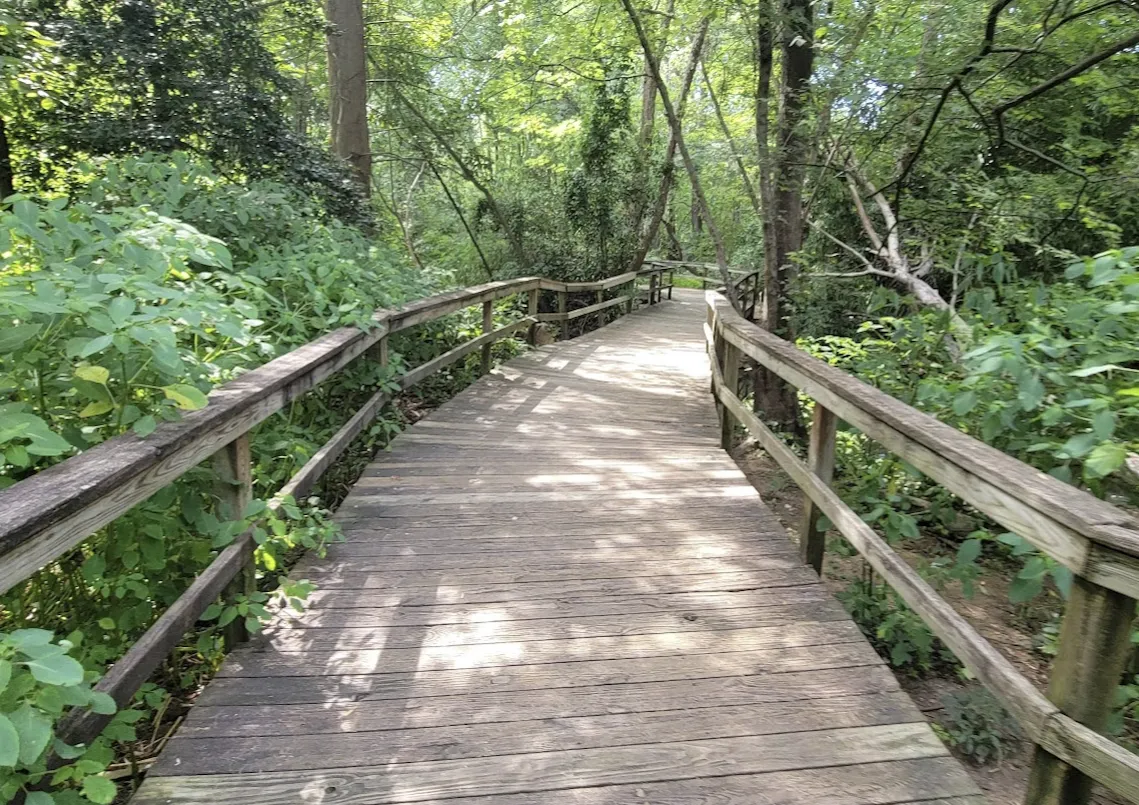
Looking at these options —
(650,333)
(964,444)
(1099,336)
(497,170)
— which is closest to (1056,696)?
(964,444)

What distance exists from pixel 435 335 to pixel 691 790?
218 inches

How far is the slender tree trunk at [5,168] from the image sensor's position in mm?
5566

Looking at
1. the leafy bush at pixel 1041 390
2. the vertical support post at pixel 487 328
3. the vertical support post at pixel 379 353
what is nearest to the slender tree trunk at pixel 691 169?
the vertical support post at pixel 487 328

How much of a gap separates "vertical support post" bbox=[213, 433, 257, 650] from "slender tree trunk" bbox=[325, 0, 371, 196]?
21.3 ft

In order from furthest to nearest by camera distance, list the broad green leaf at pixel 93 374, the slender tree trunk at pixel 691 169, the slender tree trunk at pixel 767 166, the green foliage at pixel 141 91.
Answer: the slender tree trunk at pixel 691 169, the slender tree trunk at pixel 767 166, the green foliage at pixel 141 91, the broad green leaf at pixel 93 374

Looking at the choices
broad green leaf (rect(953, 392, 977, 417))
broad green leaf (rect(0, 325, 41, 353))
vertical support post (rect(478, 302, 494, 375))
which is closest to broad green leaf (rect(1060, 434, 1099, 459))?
broad green leaf (rect(953, 392, 977, 417))

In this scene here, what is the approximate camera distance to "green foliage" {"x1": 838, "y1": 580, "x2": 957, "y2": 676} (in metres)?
2.90

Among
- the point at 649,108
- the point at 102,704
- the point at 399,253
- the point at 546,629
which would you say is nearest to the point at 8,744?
the point at 102,704

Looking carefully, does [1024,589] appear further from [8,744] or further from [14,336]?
[14,336]

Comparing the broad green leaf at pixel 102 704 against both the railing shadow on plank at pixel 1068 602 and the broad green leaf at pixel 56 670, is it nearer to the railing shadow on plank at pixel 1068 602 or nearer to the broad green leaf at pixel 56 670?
the broad green leaf at pixel 56 670

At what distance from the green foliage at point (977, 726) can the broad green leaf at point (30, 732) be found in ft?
8.82

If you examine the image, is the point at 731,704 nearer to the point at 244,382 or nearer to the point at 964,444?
the point at 964,444

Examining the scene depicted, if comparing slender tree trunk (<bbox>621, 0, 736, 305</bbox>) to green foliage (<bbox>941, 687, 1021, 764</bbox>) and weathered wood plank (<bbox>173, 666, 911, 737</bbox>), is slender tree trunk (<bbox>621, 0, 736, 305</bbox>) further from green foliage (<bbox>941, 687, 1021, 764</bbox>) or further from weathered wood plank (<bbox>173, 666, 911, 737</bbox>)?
weathered wood plank (<bbox>173, 666, 911, 737</bbox>)

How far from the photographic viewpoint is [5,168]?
5.65 meters
